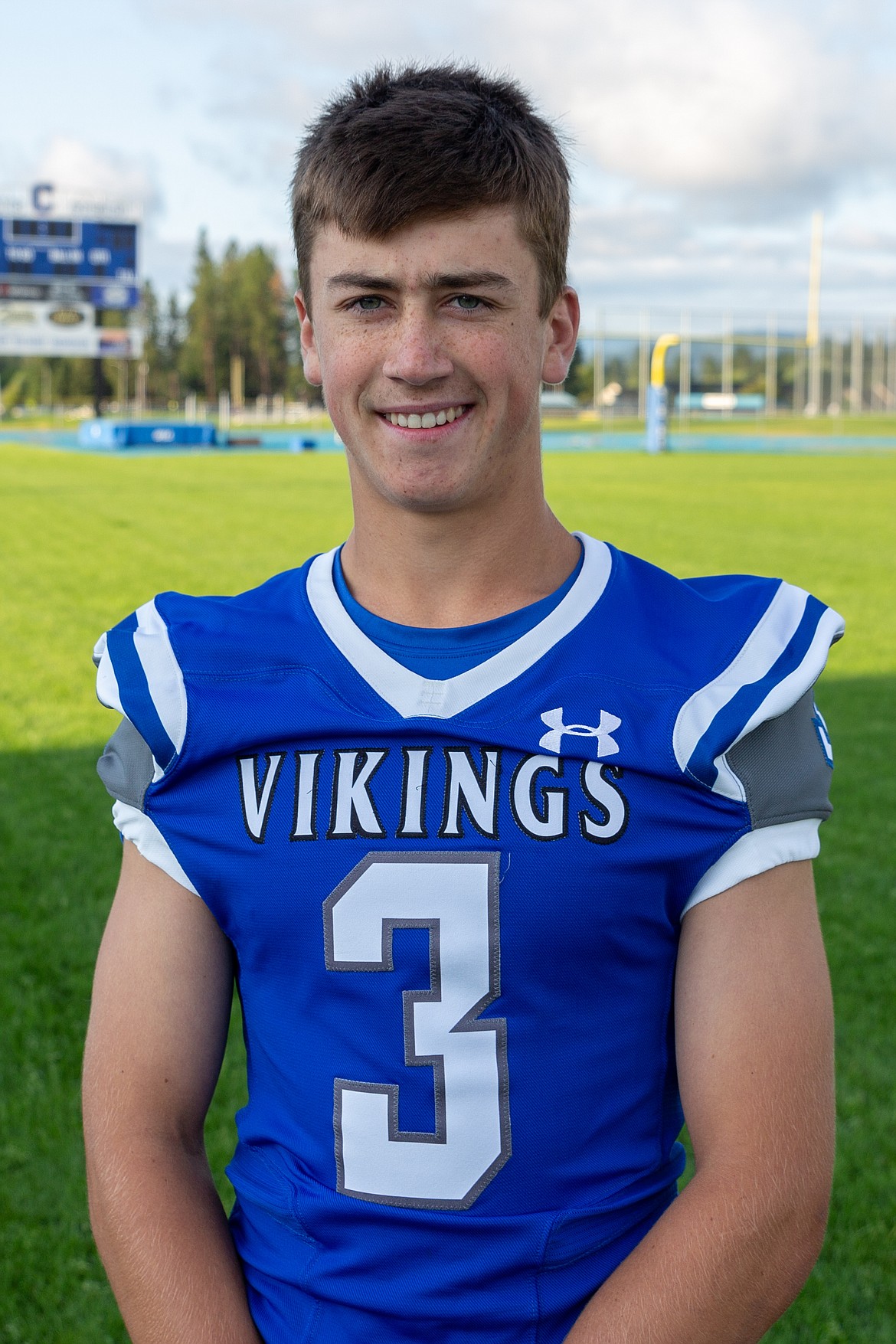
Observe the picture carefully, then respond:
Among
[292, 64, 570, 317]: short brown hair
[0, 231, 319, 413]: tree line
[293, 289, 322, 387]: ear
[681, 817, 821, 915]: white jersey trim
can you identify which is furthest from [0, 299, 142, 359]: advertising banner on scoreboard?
[681, 817, 821, 915]: white jersey trim

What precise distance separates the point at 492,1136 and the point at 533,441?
0.82 m

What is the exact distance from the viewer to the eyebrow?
1.45 metres

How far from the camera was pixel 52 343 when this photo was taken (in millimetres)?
42375

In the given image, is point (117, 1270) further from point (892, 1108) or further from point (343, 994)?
point (892, 1108)

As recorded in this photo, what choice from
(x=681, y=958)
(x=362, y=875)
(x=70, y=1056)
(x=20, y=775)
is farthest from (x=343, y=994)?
(x=20, y=775)

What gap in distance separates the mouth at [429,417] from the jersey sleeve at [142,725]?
392 millimetres

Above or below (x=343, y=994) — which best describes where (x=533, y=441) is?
above

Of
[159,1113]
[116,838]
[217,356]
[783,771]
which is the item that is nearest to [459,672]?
[783,771]

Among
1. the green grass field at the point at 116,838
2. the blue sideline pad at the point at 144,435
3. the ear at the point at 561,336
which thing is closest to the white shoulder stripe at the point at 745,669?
the ear at the point at 561,336

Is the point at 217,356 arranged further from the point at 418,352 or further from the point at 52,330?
the point at 418,352

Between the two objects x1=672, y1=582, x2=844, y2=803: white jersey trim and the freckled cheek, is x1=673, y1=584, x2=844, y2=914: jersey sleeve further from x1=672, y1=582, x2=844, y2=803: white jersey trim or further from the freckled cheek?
the freckled cheek

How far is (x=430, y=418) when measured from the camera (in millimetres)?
1498

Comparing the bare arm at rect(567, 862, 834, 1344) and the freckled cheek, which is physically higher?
the freckled cheek

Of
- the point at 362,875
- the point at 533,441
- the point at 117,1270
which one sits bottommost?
the point at 117,1270
